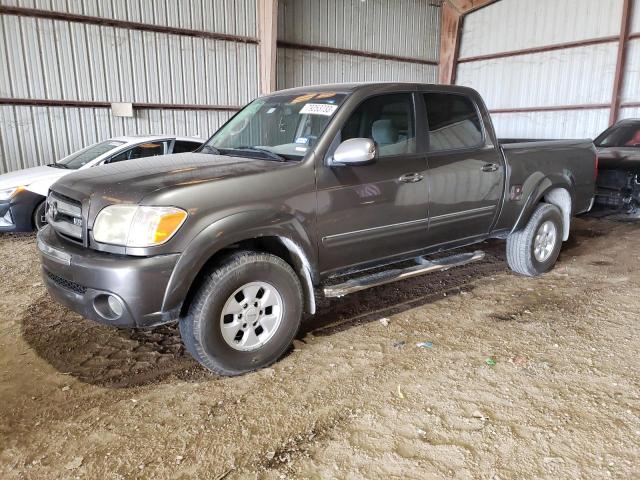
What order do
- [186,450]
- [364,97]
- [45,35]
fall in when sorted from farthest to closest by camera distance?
[45,35]
[364,97]
[186,450]

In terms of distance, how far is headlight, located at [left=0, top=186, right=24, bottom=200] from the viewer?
258 inches

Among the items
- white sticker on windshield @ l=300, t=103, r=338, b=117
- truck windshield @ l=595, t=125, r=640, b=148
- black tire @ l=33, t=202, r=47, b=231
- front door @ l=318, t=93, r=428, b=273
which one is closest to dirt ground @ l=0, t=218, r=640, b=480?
front door @ l=318, t=93, r=428, b=273

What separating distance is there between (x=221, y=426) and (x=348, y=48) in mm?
13017

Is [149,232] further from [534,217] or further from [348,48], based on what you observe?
[348,48]

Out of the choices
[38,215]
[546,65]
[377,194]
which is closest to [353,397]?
[377,194]

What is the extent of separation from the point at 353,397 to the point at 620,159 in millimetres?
6706

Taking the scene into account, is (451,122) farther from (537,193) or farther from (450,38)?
(450,38)

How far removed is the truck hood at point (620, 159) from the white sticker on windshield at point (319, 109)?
236 inches

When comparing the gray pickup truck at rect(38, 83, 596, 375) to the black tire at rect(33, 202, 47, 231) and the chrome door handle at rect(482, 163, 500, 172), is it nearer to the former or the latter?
the chrome door handle at rect(482, 163, 500, 172)

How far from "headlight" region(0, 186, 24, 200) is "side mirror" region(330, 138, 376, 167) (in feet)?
17.5

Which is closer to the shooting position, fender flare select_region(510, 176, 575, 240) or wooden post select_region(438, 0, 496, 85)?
fender flare select_region(510, 176, 575, 240)

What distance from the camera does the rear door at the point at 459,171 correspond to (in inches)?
155

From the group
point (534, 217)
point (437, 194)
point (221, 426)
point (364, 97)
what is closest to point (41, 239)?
point (221, 426)

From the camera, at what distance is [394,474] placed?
2.28 meters
